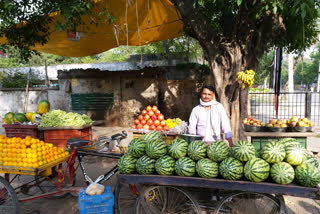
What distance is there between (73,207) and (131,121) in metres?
6.29

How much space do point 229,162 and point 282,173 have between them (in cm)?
50

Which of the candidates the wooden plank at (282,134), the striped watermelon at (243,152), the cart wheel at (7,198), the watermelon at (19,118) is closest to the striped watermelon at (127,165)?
the striped watermelon at (243,152)

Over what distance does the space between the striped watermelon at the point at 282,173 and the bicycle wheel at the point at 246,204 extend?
0.36 m

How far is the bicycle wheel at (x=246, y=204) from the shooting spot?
2.51 m

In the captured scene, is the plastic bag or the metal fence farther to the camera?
the metal fence

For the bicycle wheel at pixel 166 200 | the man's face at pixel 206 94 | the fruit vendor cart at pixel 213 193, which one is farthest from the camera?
the man's face at pixel 206 94

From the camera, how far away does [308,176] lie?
2.10 metres

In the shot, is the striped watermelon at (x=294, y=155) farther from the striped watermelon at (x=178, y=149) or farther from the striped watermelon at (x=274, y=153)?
the striped watermelon at (x=178, y=149)

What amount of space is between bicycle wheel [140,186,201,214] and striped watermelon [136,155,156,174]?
28 centimetres

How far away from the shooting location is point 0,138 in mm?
3441

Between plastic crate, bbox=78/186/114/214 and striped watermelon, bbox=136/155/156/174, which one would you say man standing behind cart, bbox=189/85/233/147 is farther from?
plastic crate, bbox=78/186/114/214

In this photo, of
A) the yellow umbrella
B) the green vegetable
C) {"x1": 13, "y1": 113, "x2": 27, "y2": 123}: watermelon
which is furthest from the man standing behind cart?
{"x1": 13, "y1": 113, "x2": 27, "y2": 123}: watermelon

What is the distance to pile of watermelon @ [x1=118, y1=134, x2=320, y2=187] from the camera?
7.24 feet

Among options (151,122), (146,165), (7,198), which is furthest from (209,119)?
(7,198)
